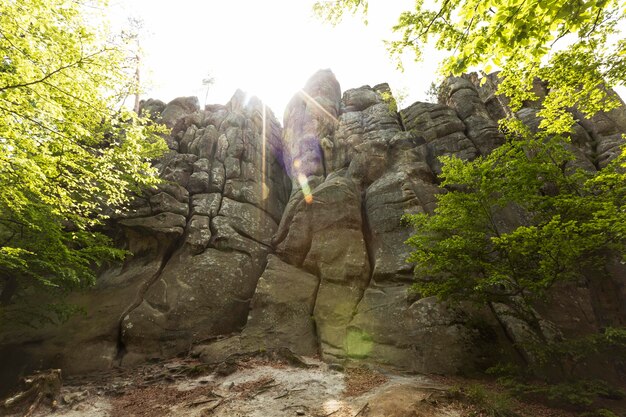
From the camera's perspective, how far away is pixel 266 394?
9789mm

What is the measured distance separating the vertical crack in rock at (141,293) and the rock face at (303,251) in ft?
0.23

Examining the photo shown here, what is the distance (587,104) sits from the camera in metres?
9.04

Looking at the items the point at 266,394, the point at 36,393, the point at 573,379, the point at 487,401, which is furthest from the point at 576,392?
the point at 36,393

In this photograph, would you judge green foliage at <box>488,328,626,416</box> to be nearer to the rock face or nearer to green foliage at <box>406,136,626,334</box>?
green foliage at <box>406,136,626,334</box>

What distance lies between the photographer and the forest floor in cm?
809

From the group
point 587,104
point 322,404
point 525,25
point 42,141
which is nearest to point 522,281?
point 587,104

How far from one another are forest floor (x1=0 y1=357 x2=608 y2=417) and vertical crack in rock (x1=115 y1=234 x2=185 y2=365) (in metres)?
1.90

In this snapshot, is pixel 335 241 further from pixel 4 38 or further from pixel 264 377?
pixel 4 38

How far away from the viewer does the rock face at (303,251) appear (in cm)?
1395

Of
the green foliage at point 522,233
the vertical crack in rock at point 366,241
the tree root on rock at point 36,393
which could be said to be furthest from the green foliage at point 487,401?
the tree root on rock at point 36,393

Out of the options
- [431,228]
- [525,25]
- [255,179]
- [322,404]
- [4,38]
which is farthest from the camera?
[255,179]

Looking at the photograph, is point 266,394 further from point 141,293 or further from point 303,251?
point 141,293

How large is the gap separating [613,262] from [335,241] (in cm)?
1367

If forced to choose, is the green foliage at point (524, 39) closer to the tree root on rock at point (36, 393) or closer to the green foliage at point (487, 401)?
the green foliage at point (487, 401)
